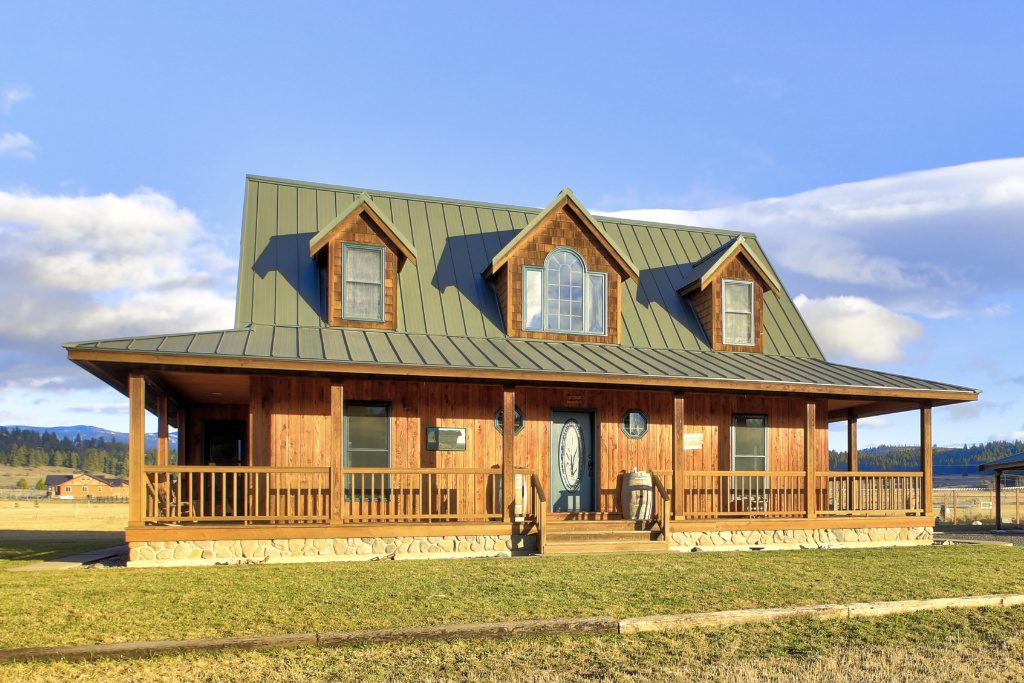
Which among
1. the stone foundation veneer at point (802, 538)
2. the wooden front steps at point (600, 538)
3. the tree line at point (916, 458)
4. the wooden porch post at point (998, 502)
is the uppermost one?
the wooden front steps at point (600, 538)

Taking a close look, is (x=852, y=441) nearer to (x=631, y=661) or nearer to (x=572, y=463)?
(x=572, y=463)

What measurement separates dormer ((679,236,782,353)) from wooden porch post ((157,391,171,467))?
1165cm

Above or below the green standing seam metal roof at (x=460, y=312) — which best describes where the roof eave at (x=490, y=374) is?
below

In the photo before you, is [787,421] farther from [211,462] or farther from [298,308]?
[211,462]

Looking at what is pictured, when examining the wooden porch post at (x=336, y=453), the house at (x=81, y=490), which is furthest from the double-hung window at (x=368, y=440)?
the house at (x=81, y=490)

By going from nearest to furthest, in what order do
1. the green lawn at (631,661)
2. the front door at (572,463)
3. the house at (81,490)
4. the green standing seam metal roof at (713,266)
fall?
the green lawn at (631,661) → the front door at (572,463) → the green standing seam metal roof at (713,266) → the house at (81,490)

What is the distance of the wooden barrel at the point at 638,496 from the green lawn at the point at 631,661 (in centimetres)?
774

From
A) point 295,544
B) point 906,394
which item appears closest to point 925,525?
point 906,394

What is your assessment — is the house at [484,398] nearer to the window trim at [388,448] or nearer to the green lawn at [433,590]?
the window trim at [388,448]

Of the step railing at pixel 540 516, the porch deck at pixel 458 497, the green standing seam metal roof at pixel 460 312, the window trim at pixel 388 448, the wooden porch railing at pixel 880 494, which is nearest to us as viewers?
the porch deck at pixel 458 497

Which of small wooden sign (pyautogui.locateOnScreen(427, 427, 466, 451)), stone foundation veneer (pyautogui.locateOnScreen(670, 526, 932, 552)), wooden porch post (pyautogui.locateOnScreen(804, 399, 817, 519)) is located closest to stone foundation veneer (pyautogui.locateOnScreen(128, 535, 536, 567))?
small wooden sign (pyautogui.locateOnScreen(427, 427, 466, 451))

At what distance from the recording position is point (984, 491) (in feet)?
274

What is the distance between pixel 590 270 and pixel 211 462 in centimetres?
1011

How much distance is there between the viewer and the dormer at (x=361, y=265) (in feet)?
57.1
